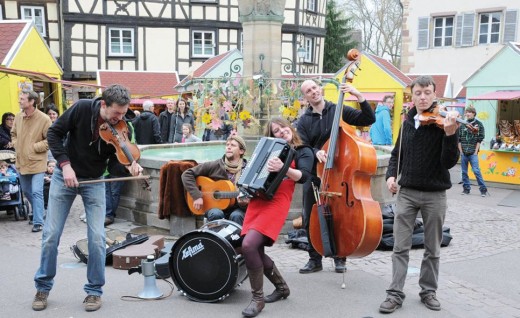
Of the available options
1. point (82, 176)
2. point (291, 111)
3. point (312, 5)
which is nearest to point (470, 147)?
point (291, 111)

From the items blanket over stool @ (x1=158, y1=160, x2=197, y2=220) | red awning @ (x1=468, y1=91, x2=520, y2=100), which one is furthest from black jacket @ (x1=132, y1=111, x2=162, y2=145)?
red awning @ (x1=468, y1=91, x2=520, y2=100)

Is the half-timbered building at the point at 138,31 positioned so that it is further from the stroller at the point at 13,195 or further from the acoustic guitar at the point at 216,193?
the acoustic guitar at the point at 216,193

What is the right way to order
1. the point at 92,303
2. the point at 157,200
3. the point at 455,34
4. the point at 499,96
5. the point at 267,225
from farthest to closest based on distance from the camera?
the point at 455,34 → the point at 499,96 → the point at 157,200 → the point at 92,303 → the point at 267,225

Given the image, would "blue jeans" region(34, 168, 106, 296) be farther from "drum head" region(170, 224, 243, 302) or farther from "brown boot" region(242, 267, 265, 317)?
"brown boot" region(242, 267, 265, 317)

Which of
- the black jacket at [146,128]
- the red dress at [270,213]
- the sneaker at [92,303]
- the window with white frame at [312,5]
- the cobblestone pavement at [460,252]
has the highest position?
the window with white frame at [312,5]

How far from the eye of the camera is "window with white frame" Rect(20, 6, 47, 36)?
79.2ft

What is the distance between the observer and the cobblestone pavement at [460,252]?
4.92 m

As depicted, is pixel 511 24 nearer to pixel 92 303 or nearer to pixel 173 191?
pixel 173 191

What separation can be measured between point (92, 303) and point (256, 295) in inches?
53.9

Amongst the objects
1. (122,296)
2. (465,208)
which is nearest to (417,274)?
(122,296)

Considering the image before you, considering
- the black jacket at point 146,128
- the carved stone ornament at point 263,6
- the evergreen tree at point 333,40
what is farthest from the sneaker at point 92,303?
the evergreen tree at point 333,40

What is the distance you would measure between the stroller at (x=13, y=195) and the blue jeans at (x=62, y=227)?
13.7ft

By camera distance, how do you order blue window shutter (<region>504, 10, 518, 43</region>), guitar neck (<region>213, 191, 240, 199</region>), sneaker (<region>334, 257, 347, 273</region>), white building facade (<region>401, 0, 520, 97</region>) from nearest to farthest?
1. sneaker (<region>334, 257, 347, 273</region>)
2. guitar neck (<region>213, 191, 240, 199</region>)
3. blue window shutter (<region>504, 10, 518, 43</region>)
4. white building facade (<region>401, 0, 520, 97</region>)

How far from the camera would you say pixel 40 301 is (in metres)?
4.60
